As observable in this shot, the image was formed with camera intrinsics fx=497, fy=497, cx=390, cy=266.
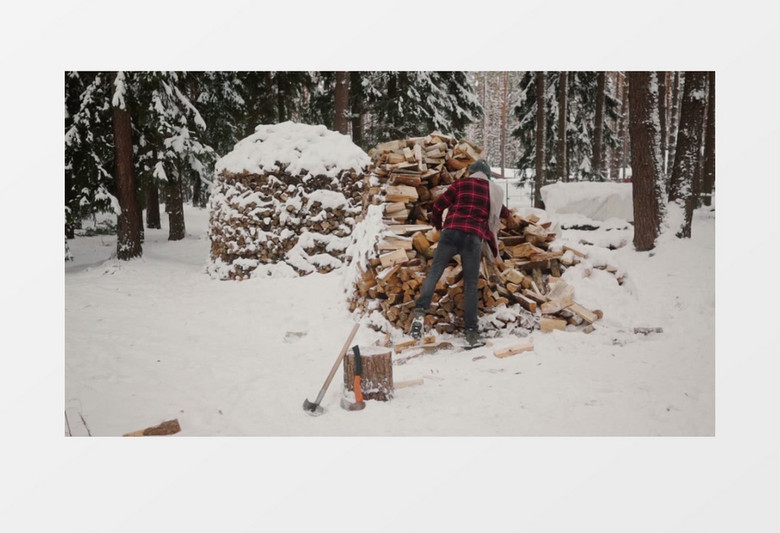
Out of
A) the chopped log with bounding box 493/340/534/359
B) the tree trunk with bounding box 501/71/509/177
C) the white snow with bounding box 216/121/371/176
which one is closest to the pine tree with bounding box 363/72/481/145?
the tree trunk with bounding box 501/71/509/177

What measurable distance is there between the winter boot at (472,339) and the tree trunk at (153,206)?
4.71 metres

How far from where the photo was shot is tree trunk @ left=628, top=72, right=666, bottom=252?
491cm

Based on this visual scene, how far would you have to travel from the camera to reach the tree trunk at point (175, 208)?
284 inches

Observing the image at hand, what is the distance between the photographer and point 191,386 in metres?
3.46

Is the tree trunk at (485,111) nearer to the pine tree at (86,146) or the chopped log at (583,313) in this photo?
the chopped log at (583,313)

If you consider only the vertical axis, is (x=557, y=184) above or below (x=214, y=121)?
below

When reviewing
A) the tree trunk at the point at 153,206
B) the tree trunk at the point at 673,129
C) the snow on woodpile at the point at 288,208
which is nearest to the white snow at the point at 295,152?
the snow on woodpile at the point at 288,208

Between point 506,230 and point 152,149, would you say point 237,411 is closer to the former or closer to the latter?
point 506,230

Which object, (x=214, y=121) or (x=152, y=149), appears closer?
(x=152, y=149)

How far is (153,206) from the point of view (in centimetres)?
695

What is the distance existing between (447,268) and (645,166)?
2462 mm
